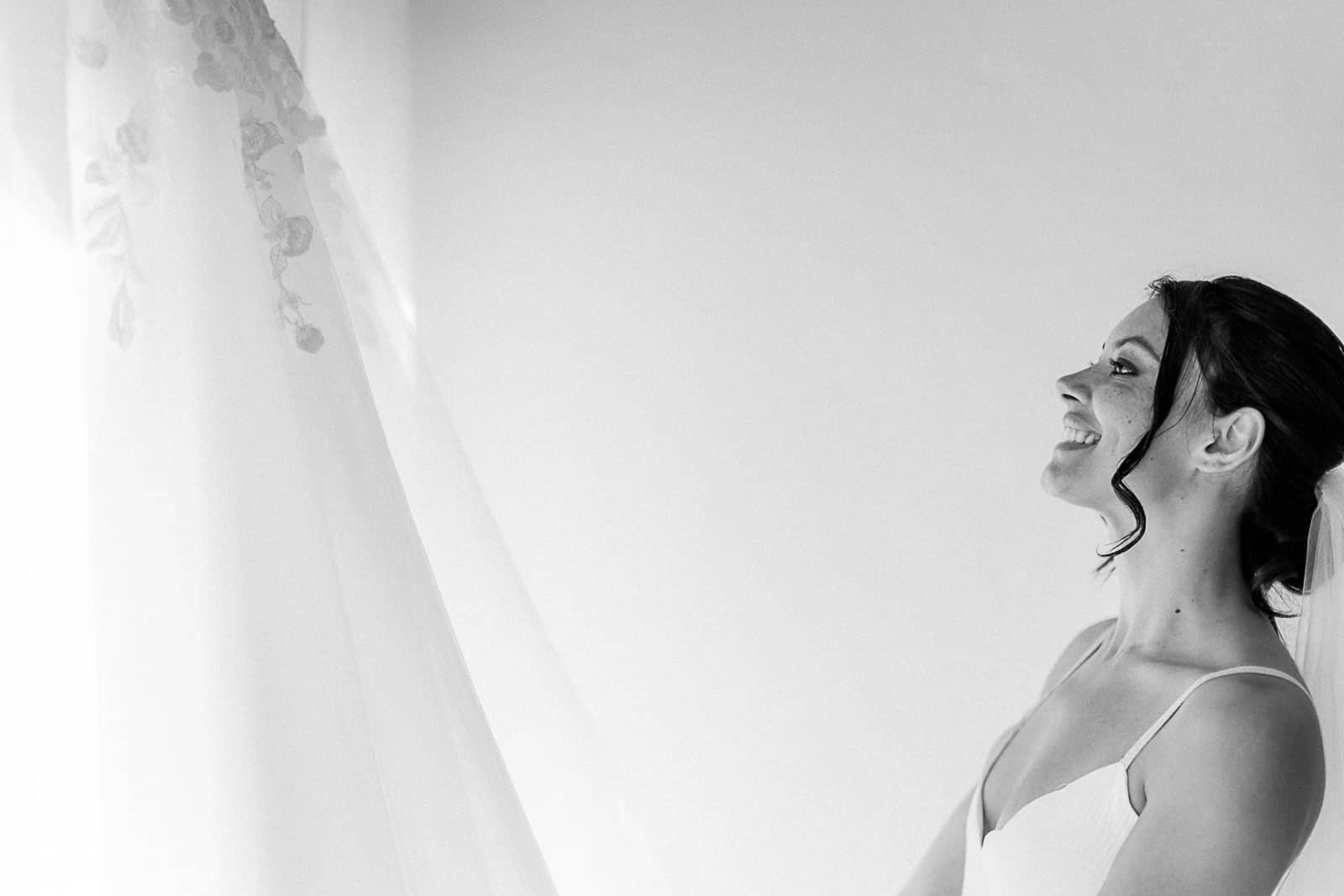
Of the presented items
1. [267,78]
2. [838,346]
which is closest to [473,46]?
[838,346]

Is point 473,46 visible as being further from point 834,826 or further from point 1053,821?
point 1053,821

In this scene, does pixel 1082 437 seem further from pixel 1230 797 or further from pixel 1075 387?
pixel 1230 797

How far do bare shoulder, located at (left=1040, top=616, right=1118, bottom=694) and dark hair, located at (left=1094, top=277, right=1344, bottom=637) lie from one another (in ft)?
0.74

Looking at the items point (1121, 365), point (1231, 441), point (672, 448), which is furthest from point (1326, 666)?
point (672, 448)

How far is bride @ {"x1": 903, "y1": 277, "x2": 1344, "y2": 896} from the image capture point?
112 cm

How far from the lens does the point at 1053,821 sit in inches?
49.0

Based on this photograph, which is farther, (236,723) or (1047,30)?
(1047,30)

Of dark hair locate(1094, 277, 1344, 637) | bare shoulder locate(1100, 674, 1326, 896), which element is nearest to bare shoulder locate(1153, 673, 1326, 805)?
bare shoulder locate(1100, 674, 1326, 896)

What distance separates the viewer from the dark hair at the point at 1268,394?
1.25 m

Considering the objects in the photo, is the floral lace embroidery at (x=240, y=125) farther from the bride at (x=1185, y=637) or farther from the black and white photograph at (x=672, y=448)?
the bride at (x=1185, y=637)

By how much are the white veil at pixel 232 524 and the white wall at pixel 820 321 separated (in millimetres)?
1141

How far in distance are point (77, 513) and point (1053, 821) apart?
3.14ft

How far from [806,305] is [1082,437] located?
2.23 ft

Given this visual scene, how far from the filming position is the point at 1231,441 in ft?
4.17
